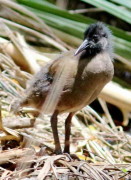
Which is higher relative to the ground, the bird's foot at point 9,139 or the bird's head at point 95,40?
the bird's head at point 95,40

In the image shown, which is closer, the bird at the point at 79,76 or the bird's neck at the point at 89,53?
the bird at the point at 79,76

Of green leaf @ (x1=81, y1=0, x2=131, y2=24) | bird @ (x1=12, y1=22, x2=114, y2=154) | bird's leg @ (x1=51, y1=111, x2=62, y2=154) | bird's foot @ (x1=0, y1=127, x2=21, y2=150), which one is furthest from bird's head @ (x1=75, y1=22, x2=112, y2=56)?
green leaf @ (x1=81, y1=0, x2=131, y2=24)

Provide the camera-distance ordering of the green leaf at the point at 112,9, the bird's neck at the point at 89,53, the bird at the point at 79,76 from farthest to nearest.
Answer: the green leaf at the point at 112,9 < the bird's neck at the point at 89,53 < the bird at the point at 79,76

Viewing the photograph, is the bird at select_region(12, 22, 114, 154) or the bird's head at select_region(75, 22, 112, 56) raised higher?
the bird's head at select_region(75, 22, 112, 56)

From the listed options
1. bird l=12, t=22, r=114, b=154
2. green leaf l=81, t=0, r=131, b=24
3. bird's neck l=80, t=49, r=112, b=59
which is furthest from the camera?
green leaf l=81, t=0, r=131, b=24

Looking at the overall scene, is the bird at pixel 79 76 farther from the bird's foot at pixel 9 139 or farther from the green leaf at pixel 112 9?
the green leaf at pixel 112 9

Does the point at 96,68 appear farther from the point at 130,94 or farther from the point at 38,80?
the point at 130,94

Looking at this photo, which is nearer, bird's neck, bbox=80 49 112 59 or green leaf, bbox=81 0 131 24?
bird's neck, bbox=80 49 112 59

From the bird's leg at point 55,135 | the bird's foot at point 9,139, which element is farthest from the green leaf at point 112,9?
the bird's foot at point 9,139

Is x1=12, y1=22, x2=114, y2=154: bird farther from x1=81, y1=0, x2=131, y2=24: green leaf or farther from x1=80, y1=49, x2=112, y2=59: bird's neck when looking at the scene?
x1=81, y1=0, x2=131, y2=24: green leaf
